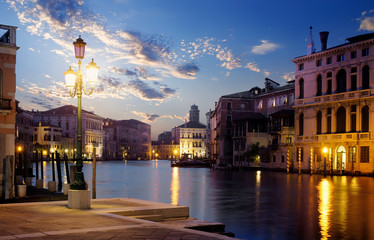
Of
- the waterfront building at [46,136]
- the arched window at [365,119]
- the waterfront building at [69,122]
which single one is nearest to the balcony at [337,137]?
the arched window at [365,119]

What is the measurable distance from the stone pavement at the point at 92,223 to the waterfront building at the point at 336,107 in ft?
116

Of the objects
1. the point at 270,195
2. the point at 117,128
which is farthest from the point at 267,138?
the point at 117,128

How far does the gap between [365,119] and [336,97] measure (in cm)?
405

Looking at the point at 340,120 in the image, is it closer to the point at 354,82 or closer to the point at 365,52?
the point at 354,82

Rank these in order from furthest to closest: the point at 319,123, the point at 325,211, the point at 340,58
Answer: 1. the point at 319,123
2. the point at 340,58
3. the point at 325,211

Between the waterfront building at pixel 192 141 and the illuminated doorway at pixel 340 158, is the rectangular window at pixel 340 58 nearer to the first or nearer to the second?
the illuminated doorway at pixel 340 158

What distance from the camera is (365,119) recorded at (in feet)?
145

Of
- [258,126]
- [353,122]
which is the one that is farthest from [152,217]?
[258,126]

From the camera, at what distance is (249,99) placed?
75938 millimetres

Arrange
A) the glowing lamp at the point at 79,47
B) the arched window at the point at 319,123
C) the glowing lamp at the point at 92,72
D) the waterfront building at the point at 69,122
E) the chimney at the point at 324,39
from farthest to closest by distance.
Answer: the waterfront building at the point at 69,122, the chimney at the point at 324,39, the arched window at the point at 319,123, the glowing lamp at the point at 92,72, the glowing lamp at the point at 79,47

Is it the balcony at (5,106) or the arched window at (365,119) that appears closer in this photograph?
the balcony at (5,106)

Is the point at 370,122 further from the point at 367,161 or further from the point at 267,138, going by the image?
the point at 267,138

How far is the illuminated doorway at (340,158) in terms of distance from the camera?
46375 millimetres

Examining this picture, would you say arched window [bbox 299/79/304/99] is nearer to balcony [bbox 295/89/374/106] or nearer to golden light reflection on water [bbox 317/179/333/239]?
balcony [bbox 295/89/374/106]
